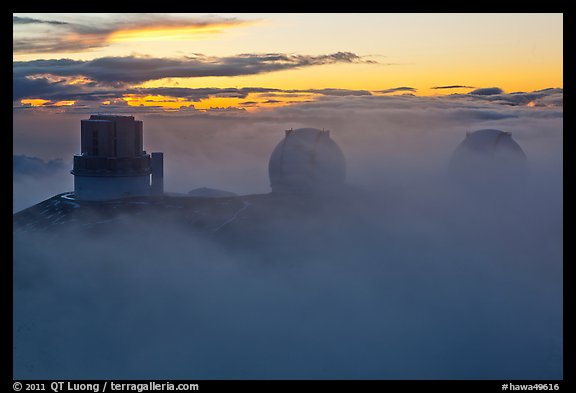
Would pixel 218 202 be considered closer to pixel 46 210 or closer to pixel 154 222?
pixel 154 222

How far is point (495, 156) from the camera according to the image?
179 ft

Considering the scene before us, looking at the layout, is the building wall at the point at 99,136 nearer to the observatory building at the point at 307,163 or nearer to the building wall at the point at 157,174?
the building wall at the point at 157,174

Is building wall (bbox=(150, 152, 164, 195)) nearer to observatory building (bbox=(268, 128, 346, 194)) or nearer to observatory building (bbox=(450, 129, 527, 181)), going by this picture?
observatory building (bbox=(268, 128, 346, 194))

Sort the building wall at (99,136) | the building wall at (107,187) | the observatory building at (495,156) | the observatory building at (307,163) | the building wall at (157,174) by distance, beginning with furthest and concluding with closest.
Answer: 1. the observatory building at (495,156)
2. the observatory building at (307,163)
3. the building wall at (157,174)
4. the building wall at (107,187)
5. the building wall at (99,136)

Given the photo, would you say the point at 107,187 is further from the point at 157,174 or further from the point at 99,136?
the point at 157,174

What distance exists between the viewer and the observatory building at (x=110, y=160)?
48188mm

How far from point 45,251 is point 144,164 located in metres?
8.45

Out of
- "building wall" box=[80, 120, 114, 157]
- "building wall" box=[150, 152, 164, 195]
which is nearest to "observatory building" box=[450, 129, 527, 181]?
"building wall" box=[150, 152, 164, 195]

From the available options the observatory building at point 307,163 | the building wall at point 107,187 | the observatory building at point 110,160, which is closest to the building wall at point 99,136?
the observatory building at point 110,160

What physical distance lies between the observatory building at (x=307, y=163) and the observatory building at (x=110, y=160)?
9.12 m

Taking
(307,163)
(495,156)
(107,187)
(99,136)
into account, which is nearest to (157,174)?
(107,187)

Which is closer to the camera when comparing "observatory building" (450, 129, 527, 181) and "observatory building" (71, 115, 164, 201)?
"observatory building" (71, 115, 164, 201)

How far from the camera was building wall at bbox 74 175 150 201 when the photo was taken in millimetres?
49094

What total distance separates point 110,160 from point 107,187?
6.12 ft
